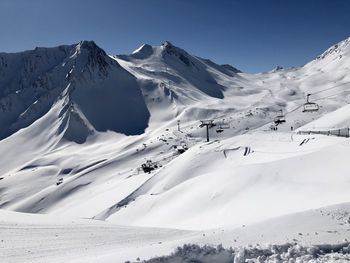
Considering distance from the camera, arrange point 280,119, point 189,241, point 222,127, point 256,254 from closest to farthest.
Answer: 1. point 256,254
2. point 189,241
3. point 280,119
4. point 222,127

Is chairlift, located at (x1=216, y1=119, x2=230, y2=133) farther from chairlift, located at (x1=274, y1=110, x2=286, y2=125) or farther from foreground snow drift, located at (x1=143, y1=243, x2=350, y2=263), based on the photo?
foreground snow drift, located at (x1=143, y1=243, x2=350, y2=263)

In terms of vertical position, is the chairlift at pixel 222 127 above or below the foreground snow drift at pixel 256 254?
above

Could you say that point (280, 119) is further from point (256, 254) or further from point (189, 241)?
point (256, 254)

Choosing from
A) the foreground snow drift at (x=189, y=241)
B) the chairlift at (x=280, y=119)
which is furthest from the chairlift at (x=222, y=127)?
the foreground snow drift at (x=189, y=241)

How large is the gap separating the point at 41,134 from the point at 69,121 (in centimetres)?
1443

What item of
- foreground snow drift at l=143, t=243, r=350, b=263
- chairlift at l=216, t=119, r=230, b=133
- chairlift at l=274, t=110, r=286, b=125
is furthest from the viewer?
chairlift at l=216, t=119, r=230, b=133

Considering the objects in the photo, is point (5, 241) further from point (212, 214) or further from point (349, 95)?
point (349, 95)

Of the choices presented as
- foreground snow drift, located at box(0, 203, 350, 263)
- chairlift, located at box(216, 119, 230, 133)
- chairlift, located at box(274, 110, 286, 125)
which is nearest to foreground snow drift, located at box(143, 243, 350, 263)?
foreground snow drift, located at box(0, 203, 350, 263)

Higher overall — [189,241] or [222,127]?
[222,127]

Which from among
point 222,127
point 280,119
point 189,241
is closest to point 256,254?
point 189,241

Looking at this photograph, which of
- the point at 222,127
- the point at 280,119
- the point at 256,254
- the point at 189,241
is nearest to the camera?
the point at 256,254

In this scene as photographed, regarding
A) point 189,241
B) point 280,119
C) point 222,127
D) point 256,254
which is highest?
point 280,119

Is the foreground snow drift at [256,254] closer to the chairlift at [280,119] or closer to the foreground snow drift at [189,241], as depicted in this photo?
the foreground snow drift at [189,241]

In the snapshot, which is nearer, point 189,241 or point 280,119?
point 189,241
